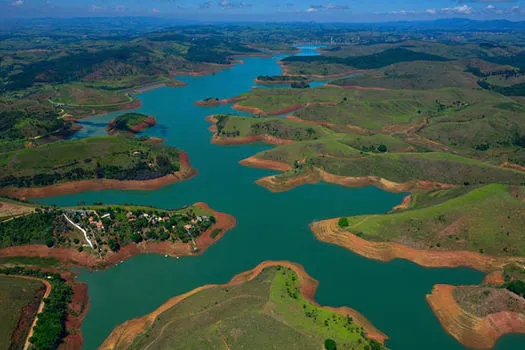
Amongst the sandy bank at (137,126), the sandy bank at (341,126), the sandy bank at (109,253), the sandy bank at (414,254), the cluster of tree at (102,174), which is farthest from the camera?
the sandy bank at (341,126)

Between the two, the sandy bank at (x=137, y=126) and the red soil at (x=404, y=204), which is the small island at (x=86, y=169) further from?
the red soil at (x=404, y=204)

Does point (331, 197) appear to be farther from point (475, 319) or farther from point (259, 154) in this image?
point (475, 319)

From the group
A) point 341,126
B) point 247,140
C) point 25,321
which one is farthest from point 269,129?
point 25,321

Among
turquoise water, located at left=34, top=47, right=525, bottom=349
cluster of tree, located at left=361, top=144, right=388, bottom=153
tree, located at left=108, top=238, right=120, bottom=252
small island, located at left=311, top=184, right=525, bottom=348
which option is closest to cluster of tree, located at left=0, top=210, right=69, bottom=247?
tree, located at left=108, top=238, right=120, bottom=252

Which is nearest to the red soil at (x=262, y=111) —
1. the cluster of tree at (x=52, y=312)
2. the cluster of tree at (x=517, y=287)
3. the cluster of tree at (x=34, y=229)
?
the cluster of tree at (x=34, y=229)

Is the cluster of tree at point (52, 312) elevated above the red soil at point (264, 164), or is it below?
below

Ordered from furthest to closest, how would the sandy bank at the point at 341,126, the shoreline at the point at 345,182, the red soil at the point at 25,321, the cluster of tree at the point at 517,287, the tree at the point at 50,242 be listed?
the sandy bank at the point at 341,126 < the shoreline at the point at 345,182 < the tree at the point at 50,242 < the cluster of tree at the point at 517,287 < the red soil at the point at 25,321
